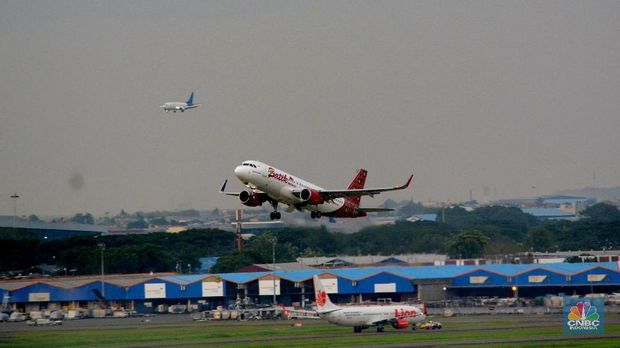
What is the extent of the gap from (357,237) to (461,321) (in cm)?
4507

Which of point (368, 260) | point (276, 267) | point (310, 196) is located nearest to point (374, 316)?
point (310, 196)

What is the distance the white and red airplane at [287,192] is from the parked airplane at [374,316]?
59.0 ft

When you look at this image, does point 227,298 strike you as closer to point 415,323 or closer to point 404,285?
point 404,285

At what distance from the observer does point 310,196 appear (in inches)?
4122


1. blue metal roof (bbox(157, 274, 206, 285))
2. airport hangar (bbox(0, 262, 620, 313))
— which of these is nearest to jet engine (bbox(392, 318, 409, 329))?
airport hangar (bbox(0, 262, 620, 313))

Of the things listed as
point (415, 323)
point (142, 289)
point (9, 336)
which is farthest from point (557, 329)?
point (142, 289)

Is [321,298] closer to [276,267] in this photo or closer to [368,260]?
[276,267]

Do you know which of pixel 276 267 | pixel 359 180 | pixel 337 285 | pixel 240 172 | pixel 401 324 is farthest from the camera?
pixel 276 267

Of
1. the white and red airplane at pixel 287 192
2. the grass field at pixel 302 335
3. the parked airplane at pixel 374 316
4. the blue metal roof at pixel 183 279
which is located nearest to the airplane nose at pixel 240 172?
the white and red airplane at pixel 287 192

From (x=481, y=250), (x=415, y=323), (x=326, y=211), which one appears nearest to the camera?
(x=326, y=211)

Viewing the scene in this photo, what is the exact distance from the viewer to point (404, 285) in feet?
521

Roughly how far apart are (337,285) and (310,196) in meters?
56.6

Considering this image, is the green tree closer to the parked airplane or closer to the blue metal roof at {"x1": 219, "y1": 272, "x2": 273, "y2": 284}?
the blue metal roof at {"x1": 219, "y1": 272, "x2": 273, "y2": 284}

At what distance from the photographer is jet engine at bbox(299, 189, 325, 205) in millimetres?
104562
